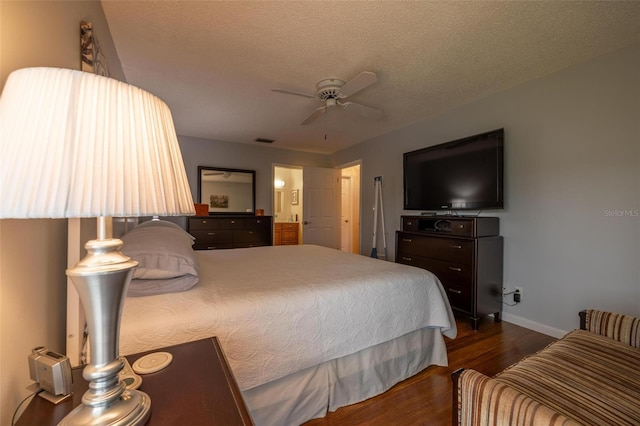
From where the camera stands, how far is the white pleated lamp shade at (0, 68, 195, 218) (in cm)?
41

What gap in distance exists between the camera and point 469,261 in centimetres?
265

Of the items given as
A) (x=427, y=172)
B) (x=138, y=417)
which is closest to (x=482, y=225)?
(x=427, y=172)

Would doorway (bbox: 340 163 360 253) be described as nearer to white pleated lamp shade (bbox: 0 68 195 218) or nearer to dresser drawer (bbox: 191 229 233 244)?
dresser drawer (bbox: 191 229 233 244)

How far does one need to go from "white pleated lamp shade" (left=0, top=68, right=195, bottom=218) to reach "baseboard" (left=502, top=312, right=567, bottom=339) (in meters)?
3.29

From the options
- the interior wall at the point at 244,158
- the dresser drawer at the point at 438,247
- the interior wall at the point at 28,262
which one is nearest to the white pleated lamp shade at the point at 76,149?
the interior wall at the point at 28,262

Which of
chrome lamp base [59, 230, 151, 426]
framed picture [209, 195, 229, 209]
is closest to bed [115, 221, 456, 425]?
chrome lamp base [59, 230, 151, 426]

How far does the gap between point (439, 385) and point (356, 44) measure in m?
2.45

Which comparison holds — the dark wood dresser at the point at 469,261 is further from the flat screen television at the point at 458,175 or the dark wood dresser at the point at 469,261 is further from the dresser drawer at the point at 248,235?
the dresser drawer at the point at 248,235

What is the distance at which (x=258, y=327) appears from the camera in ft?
4.00

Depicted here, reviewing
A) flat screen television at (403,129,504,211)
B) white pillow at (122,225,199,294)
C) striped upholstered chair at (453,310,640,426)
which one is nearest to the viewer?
striped upholstered chair at (453,310,640,426)

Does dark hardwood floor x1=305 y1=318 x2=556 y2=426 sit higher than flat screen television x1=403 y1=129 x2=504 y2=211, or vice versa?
flat screen television x1=403 y1=129 x2=504 y2=211

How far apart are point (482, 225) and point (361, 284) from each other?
5.96 ft

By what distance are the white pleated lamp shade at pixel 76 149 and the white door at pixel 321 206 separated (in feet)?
15.2

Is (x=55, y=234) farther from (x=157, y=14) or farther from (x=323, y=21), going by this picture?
(x=323, y=21)
